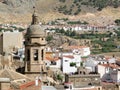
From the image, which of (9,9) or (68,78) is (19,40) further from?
(9,9)

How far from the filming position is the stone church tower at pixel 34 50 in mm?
28266

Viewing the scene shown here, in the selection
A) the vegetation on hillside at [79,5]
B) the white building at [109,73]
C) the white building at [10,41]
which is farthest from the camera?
the vegetation on hillside at [79,5]

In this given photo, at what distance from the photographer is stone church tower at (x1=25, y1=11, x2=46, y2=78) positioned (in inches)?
1113

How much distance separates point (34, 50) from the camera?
2828cm

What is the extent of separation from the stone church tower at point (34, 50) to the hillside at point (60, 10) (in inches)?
5475

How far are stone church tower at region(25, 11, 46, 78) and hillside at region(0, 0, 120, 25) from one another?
456ft

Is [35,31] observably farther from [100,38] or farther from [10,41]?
[100,38]

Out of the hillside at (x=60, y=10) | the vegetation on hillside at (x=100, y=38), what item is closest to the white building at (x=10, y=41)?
the vegetation on hillside at (x=100, y=38)

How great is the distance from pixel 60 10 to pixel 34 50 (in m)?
156

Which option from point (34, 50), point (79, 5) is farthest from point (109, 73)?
point (79, 5)

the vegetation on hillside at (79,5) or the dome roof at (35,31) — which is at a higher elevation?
the vegetation on hillside at (79,5)

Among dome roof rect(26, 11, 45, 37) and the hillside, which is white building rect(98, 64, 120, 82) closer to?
dome roof rect(26, 11, 45, 37)

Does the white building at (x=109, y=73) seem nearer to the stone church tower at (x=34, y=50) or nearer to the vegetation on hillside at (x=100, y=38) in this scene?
the stone church tower at (x=34, y=50)

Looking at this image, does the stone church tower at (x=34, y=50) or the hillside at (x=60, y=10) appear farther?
the hillside at (x=60, y=10)
